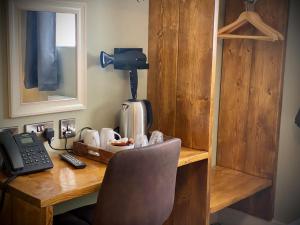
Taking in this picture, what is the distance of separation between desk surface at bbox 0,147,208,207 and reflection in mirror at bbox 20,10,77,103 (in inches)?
14.8

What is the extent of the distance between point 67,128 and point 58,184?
0.58 metres

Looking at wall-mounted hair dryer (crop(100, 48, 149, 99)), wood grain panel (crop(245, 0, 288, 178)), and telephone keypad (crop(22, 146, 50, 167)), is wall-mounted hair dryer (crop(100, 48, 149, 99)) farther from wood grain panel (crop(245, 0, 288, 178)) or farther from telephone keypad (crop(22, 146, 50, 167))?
wood grain panel (crop(245, 0, 288, 178))

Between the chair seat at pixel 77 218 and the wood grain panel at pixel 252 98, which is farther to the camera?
the wood grain panel at pixel 252 98

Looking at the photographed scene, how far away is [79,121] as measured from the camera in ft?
7.91

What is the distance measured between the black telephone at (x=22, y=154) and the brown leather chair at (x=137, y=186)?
Answer: 366 millimetres

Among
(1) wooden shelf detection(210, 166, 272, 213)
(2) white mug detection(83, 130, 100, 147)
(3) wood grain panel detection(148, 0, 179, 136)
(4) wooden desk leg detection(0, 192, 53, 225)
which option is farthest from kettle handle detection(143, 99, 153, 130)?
(4) wooden desk leg detection(0, 192, 53, 225)

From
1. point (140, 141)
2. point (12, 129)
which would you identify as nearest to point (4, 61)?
point (12, 129)

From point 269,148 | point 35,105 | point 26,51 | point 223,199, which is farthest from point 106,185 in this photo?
point 269,148

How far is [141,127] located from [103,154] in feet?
1.15

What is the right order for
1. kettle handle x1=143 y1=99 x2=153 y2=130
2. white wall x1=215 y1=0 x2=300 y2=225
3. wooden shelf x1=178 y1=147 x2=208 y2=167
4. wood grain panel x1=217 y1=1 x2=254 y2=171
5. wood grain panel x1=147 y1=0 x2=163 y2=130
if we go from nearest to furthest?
wooden shelf x1=178 y1=147 x2=208 y2=167, kettle handle x1=143 y1=99 x2=153 y2=130, wood grain panel x1=147 y1=0 x2=163 y2=130, white wall x1=215 y1=0 x2=300 y2=225, wood grain panel x1=217 y1=1 x2=254 y2=171

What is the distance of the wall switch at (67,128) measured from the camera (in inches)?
91.1

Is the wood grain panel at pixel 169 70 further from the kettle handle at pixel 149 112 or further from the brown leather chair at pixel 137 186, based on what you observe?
the brown leather chair at pixel 137 186

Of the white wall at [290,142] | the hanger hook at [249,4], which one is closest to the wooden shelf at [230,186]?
the white wall at [290,142]

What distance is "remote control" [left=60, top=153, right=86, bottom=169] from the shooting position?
6.75ft
